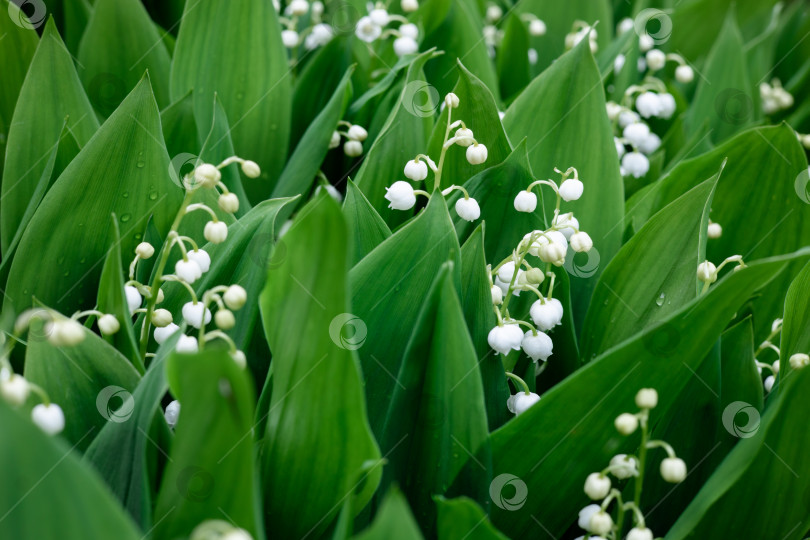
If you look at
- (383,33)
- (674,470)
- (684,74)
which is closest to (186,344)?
(674,470)

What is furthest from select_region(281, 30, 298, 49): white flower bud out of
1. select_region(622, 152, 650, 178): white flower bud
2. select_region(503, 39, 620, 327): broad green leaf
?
select_region(622, 152, 650, 178): white flower bud

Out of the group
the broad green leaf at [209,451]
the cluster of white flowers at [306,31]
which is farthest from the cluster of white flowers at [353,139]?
the broad green leaf at [209,451]

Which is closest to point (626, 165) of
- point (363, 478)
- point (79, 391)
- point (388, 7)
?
point (388, 7)

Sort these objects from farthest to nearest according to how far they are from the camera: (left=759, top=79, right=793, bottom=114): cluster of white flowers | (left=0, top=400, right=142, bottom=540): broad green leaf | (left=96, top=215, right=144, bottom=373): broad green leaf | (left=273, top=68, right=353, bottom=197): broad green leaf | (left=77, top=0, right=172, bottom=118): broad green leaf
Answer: (left=759, top=79, right=793, bottom=114): cluster of white flowers
(left=77, top=0, right=172, bottom=118): broad green leaf
(left=273, top=68, right=353, bottom=197): broad green leaf
(left=96, top=215, right=144, bottom=373): broad green leaf
(left=0, top=400, right=142, bottom=540): broad green leaf

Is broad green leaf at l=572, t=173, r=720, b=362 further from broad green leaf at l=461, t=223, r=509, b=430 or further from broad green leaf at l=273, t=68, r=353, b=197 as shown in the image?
broad green leaf at l=273, t=68, r=353, b=197

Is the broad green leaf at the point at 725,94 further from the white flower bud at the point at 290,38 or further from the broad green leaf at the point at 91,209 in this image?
the broad green leaf at the point at 91,209

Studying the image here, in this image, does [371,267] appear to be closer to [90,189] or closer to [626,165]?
[90,189]
